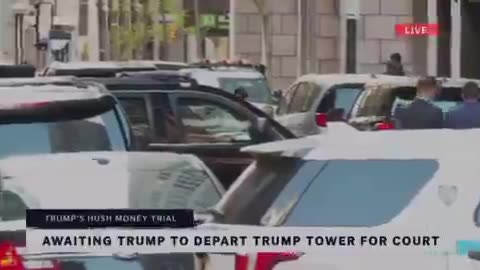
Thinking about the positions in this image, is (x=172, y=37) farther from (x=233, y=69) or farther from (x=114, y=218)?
(x=114, y=218)

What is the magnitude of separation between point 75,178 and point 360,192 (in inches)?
67.7

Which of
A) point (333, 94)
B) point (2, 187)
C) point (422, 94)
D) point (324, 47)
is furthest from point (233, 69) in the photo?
point (2, 187)

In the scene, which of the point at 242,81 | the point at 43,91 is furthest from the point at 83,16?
the point at 43,91

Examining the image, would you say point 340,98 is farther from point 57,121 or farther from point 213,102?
point 57,121

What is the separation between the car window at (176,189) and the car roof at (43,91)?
0.80m

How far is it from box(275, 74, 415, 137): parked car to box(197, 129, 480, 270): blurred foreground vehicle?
38.4 ft

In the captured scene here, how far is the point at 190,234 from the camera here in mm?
6367

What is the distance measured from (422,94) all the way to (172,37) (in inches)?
1514

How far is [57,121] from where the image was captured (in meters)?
8.30

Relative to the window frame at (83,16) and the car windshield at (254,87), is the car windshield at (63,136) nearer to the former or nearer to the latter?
the car windshield at (254,87)

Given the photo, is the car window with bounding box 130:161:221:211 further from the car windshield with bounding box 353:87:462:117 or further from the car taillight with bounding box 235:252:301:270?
the car windshield with bounding box 353:87:462:117

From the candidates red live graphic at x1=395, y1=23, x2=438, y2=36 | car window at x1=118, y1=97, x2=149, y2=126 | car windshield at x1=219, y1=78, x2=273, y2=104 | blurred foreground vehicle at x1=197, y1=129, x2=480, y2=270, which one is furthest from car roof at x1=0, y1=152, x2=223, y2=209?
red live graphic at x1=395, y1=23, x2=438, y2=36

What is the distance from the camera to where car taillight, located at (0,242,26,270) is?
20.9 feet

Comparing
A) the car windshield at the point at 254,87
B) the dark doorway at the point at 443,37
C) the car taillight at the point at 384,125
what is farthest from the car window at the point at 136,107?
the dark doorway at the point at 443,37
